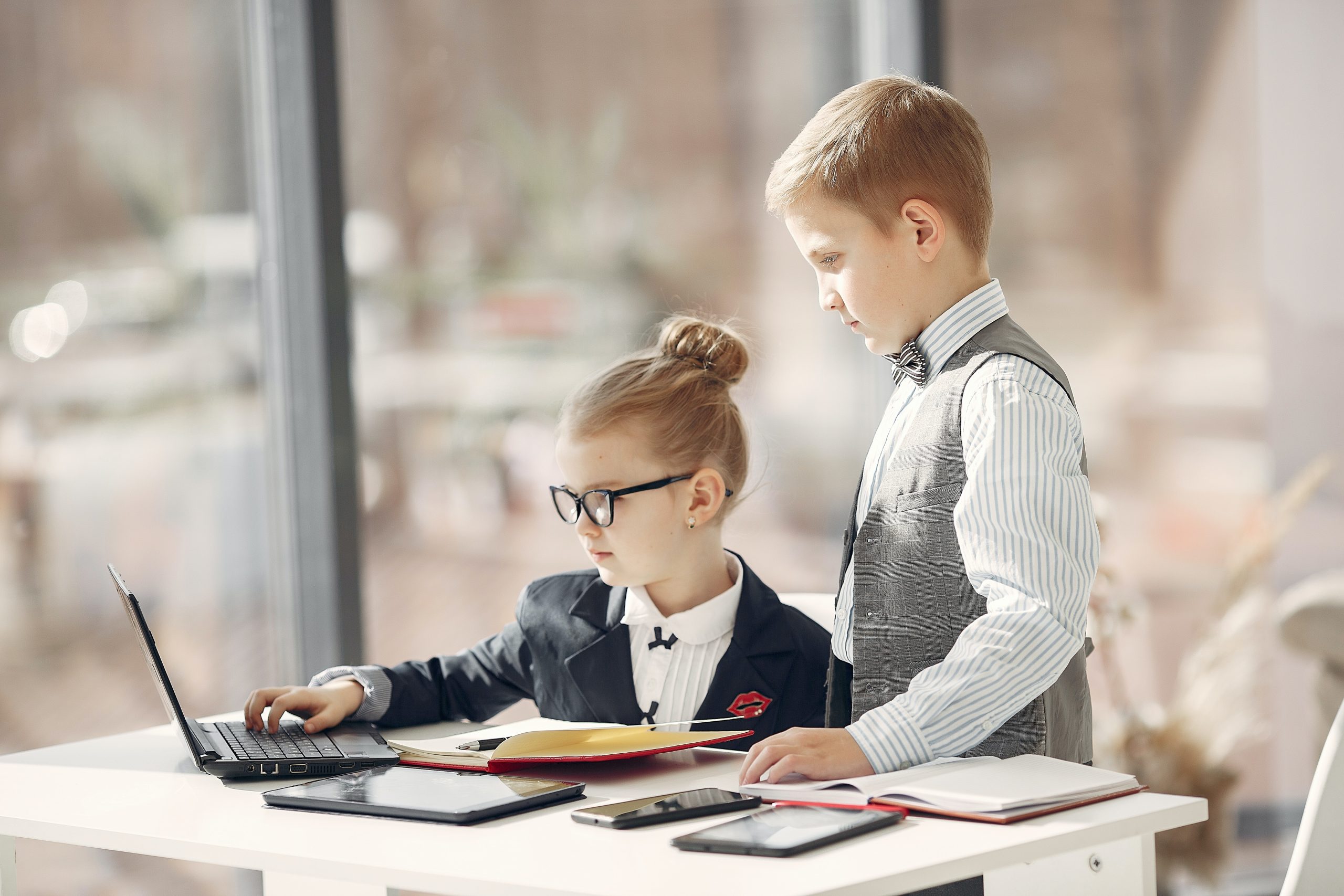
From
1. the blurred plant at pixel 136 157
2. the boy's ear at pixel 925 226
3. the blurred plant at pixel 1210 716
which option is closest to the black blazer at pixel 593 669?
the boy's ear at pixel 925 226

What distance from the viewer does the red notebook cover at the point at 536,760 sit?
4.11 ft

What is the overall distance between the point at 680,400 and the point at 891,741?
57 cm

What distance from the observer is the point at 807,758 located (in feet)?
3.78

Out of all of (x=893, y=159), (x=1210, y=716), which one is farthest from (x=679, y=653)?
(x=1210, y=716)

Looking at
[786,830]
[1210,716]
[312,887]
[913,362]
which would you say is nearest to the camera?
[786,830]

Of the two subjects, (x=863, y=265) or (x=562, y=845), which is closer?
(x=562, y=845)

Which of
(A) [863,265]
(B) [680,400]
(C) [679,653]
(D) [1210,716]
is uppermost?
(A) [863,265]

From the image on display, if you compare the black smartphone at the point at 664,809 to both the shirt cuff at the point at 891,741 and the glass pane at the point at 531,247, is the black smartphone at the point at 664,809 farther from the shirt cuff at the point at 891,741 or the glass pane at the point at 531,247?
the glass pane at the point at 531,247

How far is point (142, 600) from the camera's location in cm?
228

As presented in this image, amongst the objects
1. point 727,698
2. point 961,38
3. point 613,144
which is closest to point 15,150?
point 613,144

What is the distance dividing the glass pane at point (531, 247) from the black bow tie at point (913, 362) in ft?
3.14

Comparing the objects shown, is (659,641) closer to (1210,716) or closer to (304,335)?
(304,335)

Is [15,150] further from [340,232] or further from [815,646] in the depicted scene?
[815,646]

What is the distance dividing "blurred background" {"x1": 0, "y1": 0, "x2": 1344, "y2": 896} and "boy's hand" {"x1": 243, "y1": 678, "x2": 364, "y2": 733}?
60 centimetres
